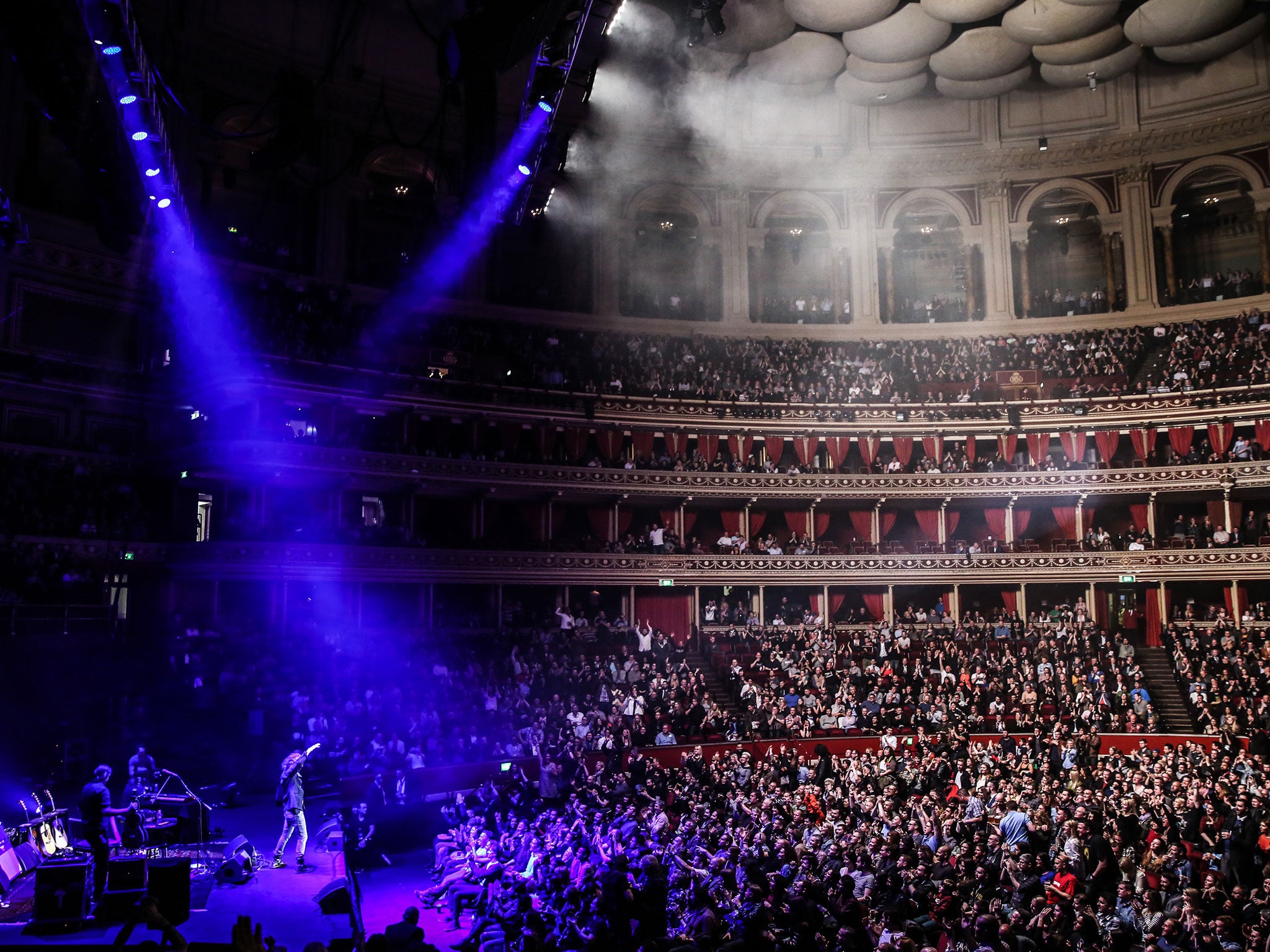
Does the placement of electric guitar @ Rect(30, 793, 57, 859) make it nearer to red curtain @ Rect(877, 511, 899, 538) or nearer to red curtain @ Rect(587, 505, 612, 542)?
red curtain @ Rect(587, 505, 612, 542)

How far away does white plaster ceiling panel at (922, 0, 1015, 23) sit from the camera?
32.7 metres

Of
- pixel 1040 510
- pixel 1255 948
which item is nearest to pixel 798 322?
pixel 1040 510

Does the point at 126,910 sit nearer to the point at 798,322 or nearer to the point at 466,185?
the point at 466,185

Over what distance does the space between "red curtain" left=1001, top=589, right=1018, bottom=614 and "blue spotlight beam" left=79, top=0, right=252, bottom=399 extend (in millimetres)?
24698

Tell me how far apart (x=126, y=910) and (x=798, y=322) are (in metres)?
32.1

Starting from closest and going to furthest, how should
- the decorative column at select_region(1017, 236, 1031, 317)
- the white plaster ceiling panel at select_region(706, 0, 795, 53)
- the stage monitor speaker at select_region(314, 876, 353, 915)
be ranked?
the stage monitor speaker at select_region(314, 876, 353, 915) → the white plaster ceiling panel at select_region(706, 0, 795, 53) → the decorative column at select_region(1017, 236, 1031, 317)

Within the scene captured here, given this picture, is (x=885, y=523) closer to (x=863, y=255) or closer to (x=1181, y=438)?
(x=1181, y=438)

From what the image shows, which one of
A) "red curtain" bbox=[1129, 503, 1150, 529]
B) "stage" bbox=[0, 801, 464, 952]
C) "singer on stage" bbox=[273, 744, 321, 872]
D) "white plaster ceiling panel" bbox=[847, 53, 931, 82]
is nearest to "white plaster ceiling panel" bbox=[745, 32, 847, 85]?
"white plaster ceiling panel" bbox=[847, 53, 931, 82]

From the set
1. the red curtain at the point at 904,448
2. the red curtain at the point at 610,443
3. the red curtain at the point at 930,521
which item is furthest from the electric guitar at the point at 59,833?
the red curtain at the point at 930,521

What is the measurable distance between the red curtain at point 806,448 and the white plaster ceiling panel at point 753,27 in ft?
43.5

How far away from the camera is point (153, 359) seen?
29344 mm

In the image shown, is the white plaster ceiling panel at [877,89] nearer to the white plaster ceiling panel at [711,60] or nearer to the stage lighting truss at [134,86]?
the white plaster ceiling panel at [711,60]

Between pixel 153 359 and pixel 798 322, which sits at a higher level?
pixel 798 322

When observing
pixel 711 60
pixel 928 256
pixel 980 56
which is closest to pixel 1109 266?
pixel 928 256
